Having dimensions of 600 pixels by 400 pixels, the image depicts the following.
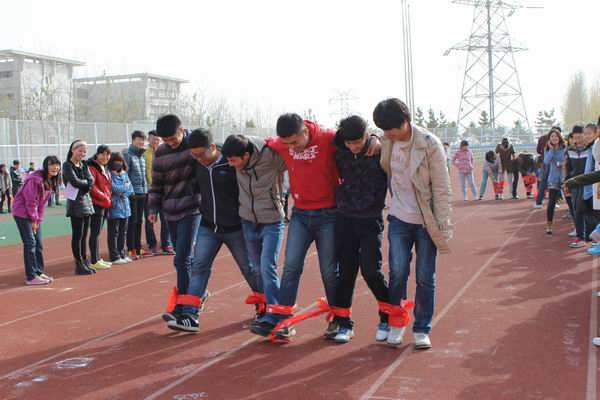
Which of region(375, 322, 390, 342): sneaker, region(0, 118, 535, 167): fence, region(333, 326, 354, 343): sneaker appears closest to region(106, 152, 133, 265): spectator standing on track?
region(333, 326, 354, 343): sneaker

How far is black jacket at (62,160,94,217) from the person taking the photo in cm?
957

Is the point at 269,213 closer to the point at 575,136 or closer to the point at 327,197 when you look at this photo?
the point at 327,197

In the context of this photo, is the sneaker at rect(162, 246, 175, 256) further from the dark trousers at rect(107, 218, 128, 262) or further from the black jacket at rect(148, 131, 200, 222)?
the black jacket at rect(148, 131, 200, 222)

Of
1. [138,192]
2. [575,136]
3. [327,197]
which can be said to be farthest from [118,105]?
[327,197]

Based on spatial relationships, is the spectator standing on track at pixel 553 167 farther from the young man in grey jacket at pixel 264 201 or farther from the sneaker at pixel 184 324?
the sneaker at pixel 184 324

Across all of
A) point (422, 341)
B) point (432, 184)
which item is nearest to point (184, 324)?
point (422, 341)

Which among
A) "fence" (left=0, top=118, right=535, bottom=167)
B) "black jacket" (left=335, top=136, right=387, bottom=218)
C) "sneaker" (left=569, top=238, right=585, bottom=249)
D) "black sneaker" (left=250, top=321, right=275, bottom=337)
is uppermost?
"fence" (left=0, top=118, right=535, bottom=167)

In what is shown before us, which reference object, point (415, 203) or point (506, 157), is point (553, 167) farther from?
point (506, 157)

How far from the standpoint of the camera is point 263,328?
5652 mm

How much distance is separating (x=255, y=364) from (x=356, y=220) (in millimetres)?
1368

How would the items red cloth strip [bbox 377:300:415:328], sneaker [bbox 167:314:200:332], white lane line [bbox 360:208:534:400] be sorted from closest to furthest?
white lane line [bbox 360:208:534:400]
red cloth strip [bbox 377:300:415:328]
sneaker [bbox 167:314:200:332]

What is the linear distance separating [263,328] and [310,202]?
1104 millimetres

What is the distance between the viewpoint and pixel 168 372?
16.6 ft

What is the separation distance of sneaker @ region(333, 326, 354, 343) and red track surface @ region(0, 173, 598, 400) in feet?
0.25
